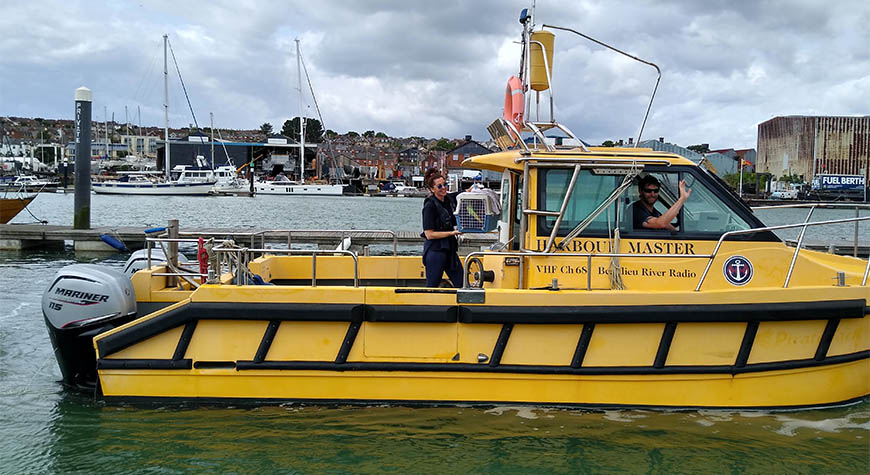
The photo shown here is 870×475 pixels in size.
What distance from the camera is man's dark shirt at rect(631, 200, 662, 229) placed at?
5.57 meters

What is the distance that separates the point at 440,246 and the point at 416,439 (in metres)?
1.81

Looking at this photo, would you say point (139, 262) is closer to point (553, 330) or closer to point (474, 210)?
point (474, 210)

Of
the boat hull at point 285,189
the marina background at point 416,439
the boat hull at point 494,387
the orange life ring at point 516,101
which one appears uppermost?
the boat hull at point 285,189

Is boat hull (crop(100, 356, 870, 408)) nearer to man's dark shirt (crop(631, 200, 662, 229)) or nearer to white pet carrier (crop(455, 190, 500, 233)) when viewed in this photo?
man's dark shirt (crop(631, 200, 662, 229))

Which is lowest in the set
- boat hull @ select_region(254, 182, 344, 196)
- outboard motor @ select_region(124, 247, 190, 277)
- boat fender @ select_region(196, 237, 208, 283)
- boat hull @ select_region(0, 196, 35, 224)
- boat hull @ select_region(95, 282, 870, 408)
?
boat hull @ select_region(95, 282, 870, 408)

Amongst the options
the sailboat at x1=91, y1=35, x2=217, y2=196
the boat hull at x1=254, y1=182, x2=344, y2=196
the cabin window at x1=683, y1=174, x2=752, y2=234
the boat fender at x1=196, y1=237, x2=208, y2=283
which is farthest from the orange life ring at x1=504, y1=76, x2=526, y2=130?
the boat hull at x1=254, y1=182, x2=344, y2=196

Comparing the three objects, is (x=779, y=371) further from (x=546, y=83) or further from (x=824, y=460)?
(x=546, y=83)

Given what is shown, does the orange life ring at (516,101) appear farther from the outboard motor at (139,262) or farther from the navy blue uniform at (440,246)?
the outboard motor at (139,262)

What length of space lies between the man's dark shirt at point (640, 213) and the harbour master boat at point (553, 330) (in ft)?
0.47

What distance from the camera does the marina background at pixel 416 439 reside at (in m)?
4.60

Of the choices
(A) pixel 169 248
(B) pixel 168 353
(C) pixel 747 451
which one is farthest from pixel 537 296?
(A) pixel 169 248

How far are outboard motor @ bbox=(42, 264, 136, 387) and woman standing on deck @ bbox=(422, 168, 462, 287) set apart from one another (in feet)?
8.93

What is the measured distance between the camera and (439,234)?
571cm

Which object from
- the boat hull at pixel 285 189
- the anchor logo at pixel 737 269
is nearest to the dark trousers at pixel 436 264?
the anchor logo at pixel 737 269
